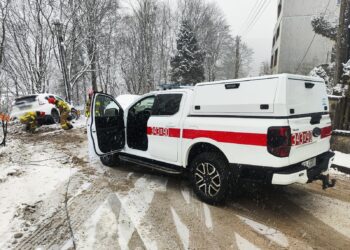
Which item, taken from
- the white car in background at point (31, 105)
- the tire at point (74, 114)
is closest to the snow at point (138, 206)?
the white car in background at point (31, 105)

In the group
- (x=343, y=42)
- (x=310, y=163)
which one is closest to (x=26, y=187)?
(x=310, y=163)

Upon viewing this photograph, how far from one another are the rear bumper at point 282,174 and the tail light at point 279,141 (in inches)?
9.8

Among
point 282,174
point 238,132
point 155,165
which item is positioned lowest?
point 155,165

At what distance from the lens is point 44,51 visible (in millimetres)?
19031

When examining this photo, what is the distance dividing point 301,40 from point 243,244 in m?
25.9

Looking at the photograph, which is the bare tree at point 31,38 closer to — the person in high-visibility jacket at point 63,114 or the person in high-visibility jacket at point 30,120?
the person in high-visibility jacket at point 63,114

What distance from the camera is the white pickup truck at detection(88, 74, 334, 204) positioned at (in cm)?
329

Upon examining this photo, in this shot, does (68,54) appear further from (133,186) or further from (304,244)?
(304,244)

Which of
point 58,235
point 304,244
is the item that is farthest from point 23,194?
point 304,244

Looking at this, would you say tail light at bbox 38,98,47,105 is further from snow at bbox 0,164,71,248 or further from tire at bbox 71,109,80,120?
snow at bbox 0,164,71,248

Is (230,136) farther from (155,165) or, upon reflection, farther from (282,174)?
(155,165)

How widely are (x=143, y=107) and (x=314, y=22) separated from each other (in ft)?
66.0

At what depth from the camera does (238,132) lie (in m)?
3.55

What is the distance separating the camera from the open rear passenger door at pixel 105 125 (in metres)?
5.07
